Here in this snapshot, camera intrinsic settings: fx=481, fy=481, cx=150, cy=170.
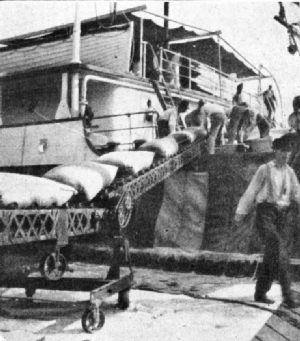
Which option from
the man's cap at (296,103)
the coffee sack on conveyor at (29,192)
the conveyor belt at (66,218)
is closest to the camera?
the conveyor belt at (66,218)

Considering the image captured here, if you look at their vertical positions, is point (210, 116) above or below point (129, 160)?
above

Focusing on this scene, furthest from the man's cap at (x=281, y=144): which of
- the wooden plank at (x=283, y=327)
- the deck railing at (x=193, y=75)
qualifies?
the deck railing at (x=193, y=75)

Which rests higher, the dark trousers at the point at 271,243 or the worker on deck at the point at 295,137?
the worker on deck at the point at 295,137

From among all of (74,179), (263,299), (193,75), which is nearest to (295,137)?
(263,299)

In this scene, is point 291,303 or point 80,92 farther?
point 80,92

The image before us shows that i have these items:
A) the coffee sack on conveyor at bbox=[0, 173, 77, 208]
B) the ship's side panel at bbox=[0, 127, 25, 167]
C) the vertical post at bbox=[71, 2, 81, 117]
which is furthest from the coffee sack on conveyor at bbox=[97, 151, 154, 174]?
the ship's side panel at bbox=[0, 127, 25, 167]

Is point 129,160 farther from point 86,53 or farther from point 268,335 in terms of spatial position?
point 86,53

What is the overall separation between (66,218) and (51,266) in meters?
0.49

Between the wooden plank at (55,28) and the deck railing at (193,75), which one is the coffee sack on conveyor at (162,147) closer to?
the wooden plank at (55,28)

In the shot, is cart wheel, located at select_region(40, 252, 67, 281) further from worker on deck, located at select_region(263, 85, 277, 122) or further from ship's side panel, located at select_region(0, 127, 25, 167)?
worker on deck, located at select_region(263, 85, 277, 122)

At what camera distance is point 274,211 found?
5.62 meters

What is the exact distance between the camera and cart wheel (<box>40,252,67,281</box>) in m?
4.39

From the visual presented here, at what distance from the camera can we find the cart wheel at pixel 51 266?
4387 mm

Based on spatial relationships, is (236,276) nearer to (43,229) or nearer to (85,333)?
(85,333)
